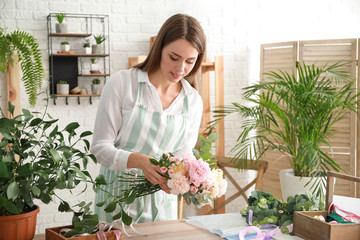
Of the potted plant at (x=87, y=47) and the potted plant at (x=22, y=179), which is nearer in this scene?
the potted plant at (x=22, y=179)

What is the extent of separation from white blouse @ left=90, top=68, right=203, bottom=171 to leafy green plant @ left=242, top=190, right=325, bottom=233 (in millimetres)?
456

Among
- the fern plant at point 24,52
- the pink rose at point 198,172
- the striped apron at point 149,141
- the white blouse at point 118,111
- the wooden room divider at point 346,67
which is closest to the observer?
the pink rose at point 198,172

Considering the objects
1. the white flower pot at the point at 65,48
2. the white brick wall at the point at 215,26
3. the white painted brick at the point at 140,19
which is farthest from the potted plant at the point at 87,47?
the white painted brick at the point at 140,19

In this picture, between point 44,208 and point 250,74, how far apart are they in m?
2.47

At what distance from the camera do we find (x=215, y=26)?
4.49m

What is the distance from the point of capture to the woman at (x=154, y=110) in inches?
70.4

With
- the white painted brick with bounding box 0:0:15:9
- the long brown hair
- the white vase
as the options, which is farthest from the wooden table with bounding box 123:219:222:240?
the white painted brick with bounding box 0:0:15:9

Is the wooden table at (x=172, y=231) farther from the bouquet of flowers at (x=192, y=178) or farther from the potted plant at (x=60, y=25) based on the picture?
the potted plant at (x=60, y=25)

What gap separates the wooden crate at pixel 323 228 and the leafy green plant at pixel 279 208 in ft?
0.19

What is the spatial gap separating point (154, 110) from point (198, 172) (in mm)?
613

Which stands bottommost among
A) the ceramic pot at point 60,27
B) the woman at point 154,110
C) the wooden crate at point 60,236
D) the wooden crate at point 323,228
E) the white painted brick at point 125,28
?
the wooden crate at point 323,228

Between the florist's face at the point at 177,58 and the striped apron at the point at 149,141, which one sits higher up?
the florist's face at the point at 177,58

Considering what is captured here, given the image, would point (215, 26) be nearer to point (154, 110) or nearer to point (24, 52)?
point (24, 52)

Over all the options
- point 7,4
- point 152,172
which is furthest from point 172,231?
point 7,4
